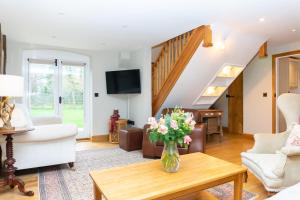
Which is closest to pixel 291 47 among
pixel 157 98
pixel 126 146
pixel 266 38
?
pixel 266 38

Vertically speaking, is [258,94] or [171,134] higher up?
[258,94]

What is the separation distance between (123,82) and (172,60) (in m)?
1.41

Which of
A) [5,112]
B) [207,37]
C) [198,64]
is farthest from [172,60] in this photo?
[5,112]

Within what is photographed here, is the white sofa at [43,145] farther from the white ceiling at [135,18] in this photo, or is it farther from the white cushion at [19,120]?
the white ceiling at [135,18]

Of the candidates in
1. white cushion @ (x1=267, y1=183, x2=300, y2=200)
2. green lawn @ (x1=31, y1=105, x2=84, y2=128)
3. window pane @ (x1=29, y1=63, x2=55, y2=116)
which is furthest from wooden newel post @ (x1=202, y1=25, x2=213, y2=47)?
window pane @ (x1=29, y1=63, x2=55, y2=116)

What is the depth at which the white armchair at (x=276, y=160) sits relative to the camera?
2129 millimetres

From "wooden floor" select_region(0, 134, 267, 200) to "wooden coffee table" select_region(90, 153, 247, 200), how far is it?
0.81 metres

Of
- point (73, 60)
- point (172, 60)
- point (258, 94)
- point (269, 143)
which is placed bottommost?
point (269, 143)

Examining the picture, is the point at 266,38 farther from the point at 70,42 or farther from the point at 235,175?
the point at 70,42

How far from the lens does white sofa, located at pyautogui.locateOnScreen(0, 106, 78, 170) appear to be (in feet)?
9.19

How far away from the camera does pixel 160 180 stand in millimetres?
1709

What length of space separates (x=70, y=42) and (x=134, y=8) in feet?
7.49

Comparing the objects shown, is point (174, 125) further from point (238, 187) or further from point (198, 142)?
point (198, 142)

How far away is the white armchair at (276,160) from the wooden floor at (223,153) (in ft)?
0.87
